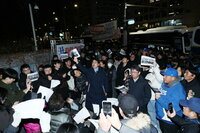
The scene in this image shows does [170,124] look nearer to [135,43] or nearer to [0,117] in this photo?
[0,117]

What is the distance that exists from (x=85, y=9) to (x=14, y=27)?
81778 millimetres

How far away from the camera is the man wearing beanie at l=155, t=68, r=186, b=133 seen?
9.91 ft

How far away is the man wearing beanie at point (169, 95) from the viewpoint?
119 inches

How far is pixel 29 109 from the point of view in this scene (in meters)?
2.59

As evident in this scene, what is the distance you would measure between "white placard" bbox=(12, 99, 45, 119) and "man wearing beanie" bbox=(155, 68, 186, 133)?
7.99ft

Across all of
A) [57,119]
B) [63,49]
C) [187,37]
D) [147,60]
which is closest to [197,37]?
[187,37]

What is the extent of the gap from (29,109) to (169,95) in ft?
8.85

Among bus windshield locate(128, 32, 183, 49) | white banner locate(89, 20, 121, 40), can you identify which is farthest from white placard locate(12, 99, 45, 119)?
bus windshield locate(128, 32, 183, 49)

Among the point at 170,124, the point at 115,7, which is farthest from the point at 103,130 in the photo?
the point at 115,7

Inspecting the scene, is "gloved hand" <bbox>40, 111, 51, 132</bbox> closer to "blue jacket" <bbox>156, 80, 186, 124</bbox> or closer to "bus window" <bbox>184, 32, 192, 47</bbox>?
"blue jacket" <bbox>156, 80, 186, 124</bbox>

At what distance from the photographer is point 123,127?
1.74m

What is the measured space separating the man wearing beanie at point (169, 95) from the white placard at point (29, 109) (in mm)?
2434

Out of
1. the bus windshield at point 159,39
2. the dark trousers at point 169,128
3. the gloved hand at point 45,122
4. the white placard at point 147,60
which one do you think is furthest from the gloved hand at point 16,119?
the bus windshield at point 159,39

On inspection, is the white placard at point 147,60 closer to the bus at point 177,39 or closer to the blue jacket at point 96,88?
the blue jacket at point 96,88
